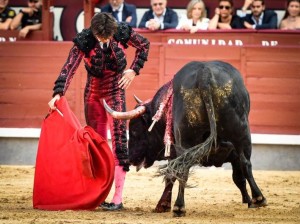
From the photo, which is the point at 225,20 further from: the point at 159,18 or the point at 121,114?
the point at 121,114

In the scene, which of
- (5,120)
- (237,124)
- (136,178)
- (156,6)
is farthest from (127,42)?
(5,120)

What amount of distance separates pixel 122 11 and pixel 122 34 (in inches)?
144

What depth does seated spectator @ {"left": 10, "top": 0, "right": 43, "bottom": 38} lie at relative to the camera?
1075cm

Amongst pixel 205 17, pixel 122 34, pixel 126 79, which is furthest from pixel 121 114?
pixel 205 17

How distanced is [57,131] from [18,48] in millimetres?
3908

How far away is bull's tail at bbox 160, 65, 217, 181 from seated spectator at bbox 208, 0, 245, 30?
4109 millimetres

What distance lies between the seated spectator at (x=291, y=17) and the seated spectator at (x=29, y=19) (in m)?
2.53

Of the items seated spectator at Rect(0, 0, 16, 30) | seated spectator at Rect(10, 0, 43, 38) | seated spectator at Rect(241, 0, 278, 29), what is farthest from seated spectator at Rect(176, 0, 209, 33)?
seated spectator at Rect(0, 0, 16, 30)

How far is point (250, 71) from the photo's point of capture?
10492mm

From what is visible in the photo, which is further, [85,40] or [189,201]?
[189,201]

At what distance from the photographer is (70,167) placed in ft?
22.5

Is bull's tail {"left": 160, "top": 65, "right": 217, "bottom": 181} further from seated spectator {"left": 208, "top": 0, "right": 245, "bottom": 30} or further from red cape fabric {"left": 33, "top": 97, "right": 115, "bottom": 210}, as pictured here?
seated spectator {"left": 208, "top": 0, "right": 245, "bottom": 30}

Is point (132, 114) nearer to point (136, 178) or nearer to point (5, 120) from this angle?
point (136, 178)

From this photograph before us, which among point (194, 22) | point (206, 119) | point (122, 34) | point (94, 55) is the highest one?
point (122, 34)
